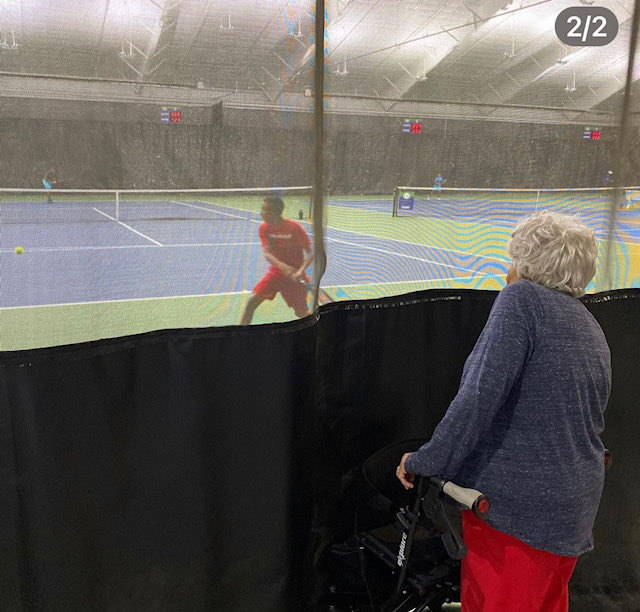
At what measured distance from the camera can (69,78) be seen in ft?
4.47

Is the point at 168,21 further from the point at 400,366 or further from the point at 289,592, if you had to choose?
the point at 289,592

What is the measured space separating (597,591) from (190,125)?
217cm

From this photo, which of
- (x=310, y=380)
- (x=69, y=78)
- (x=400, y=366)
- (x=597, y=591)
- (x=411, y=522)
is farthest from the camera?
(x=597, y=591)

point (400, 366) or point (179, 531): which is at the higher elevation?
point (400, 366)

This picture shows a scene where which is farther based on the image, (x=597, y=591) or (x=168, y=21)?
(x=597, y=591)

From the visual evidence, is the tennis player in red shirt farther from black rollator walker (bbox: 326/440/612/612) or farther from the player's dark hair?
black rollator walker (bbox: 326/440/612/612)

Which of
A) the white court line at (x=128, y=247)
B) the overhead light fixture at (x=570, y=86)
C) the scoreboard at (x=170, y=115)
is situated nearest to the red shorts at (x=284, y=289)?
the white court line at (x=128, y=247)

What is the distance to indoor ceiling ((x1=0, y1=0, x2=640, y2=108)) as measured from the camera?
134 cm

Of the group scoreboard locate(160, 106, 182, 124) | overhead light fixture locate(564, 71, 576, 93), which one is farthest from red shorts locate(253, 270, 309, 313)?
overhead light fixture locate(564, 71, 576, 93)

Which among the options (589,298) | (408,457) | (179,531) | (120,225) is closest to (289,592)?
(179,531)

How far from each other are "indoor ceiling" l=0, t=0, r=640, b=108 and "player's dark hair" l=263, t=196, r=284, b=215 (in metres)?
0.26

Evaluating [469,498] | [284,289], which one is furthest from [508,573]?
[284,289]

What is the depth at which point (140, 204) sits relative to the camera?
1.48 metres

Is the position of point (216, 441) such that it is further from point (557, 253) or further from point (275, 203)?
point (557, 253)
